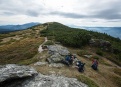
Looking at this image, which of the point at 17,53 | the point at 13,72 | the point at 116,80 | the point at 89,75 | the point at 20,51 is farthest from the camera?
the point at 20,51

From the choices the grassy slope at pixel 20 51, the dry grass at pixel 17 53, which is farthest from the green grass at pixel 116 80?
the dry grass at pixel 17 53

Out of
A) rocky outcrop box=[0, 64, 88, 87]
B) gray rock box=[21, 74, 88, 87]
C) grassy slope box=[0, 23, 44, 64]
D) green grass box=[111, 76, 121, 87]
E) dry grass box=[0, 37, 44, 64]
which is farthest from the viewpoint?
dry grass box=[0, 37, 44, 64]

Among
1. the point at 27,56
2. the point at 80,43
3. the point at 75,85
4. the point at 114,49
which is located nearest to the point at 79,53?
the point at 80,43

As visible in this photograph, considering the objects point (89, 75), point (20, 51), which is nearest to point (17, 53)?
point (20, 51)

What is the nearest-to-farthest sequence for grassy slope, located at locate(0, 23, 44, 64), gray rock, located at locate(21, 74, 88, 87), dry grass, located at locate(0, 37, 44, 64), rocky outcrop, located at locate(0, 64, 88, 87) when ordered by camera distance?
rocky outcrop, located at locate(0, 64, 88, 87) → gray rock, located at locate(21, 74, 88, 87) → grassy slope, located at locate(0, 23, 44, 64) → dry grass, located at locate(0, 37, 44, 64)

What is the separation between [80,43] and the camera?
61.6 meters

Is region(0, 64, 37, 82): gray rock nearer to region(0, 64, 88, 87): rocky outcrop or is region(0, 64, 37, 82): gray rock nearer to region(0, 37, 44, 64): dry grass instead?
region(0, 64, 88, 87): rocky outcrop

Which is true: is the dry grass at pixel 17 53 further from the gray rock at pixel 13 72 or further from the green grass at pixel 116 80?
the green grass at pixel 116 80

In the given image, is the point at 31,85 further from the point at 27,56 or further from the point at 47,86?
the point at 27,56

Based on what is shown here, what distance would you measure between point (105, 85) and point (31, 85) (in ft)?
48.3

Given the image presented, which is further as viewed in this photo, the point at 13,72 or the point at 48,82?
the point at 48,82

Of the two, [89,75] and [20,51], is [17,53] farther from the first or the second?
[89,75]

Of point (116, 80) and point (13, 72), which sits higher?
point (13, 72)

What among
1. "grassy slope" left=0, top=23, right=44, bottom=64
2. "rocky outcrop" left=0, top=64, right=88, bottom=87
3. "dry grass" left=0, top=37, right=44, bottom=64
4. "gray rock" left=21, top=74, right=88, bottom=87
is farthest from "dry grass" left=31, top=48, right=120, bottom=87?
"dry grass" left=0, top=37, right=44, bottom=64
